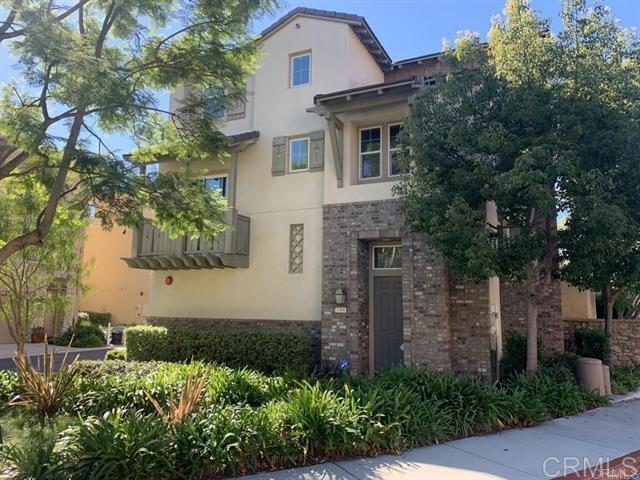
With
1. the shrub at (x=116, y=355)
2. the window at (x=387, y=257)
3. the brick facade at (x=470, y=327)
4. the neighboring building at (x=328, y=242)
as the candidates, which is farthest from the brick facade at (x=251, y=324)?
the brick facade at (x=470, y=327)

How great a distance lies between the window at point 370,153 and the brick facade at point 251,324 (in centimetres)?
433

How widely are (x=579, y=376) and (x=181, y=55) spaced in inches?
415

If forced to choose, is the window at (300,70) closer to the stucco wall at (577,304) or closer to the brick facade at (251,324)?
the brick facade at (251,324)

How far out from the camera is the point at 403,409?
707cm

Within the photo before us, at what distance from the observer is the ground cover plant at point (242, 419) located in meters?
5.26

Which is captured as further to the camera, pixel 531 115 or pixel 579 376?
pixel 579 376

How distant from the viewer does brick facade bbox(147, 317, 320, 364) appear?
1302cm

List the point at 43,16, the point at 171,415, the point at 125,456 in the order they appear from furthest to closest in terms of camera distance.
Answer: the point at 43,16 < the point at 171,415 < the point at 125,456

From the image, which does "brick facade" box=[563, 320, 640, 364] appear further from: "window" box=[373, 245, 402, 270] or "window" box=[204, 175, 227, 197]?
"window" box=[204, 175, 227, 197]

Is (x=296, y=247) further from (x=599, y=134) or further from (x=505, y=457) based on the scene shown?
(x=505, y=457)

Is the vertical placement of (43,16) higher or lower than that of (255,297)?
higher

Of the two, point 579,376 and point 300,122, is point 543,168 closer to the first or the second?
point 579,376

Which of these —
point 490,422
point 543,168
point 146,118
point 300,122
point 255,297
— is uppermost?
point 300,122

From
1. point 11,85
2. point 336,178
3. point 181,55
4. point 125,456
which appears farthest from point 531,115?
point 11,85
